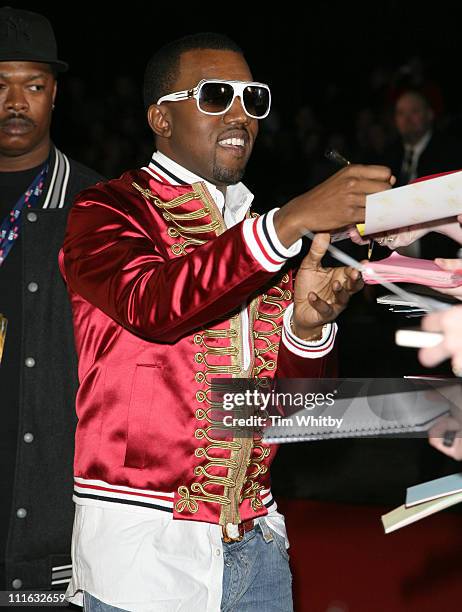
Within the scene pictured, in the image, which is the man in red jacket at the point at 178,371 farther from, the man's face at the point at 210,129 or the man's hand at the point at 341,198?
the man's hand at the point at 341,198

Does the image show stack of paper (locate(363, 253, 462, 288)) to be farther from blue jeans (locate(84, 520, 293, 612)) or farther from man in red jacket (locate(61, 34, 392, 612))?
blue jeans (locate(84, 520, 293, 612))

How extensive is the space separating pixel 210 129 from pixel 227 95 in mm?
81

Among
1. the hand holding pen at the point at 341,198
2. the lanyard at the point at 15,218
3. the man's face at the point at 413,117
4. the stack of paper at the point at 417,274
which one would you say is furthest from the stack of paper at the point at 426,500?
the man's face at the point at 413,117

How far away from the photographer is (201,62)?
7.91 feet

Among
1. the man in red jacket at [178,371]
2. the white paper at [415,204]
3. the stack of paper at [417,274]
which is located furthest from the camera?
the man in red jacket at [178,371]

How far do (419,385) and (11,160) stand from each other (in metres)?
1.70

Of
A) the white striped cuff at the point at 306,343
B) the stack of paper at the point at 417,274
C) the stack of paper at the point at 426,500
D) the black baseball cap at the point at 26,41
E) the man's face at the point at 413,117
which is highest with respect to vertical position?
the man's face at the point at 413,117

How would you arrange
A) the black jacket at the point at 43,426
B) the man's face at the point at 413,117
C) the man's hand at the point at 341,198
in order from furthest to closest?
the man's face at the point at 413,117 < the black jacket at the point at 43,426 < the man's hand at the point at 341,198

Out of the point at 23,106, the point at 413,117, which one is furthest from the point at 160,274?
the point at 413,117

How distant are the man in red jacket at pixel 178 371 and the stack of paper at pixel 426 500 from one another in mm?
497

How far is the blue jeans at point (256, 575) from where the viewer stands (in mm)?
2182

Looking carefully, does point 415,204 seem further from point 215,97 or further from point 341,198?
point 215,97

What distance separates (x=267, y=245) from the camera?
1.76 meters

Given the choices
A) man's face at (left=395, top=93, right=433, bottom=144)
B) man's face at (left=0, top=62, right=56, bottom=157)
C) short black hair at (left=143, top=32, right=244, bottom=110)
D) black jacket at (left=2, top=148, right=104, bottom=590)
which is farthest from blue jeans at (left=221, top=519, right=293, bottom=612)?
man's face at (left=395, top=93, right=433, bottom=144)
